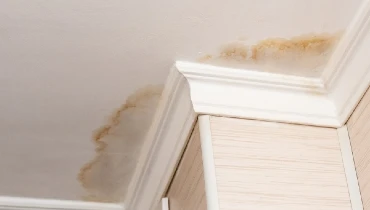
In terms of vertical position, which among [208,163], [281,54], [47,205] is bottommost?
[208,163]

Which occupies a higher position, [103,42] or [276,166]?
[103,42]

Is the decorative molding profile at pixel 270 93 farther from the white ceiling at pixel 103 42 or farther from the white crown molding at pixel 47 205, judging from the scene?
the white crown molding at pixel 47 205

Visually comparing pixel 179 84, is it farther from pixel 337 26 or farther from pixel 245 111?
pixel 337 26

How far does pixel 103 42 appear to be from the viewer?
1239mm

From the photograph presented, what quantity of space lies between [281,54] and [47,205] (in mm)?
911

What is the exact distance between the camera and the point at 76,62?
4.22 feet

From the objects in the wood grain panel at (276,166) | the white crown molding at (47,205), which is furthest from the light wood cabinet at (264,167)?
the white crown molding at (47,205)

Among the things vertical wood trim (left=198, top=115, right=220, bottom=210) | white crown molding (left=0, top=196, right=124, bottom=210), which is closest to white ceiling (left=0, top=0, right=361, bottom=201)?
vertical wood trim (left=198, top=115, right=220, bottom=210)

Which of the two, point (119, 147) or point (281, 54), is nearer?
point (281, 54)

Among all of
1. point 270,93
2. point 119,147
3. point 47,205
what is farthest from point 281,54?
point 47,205

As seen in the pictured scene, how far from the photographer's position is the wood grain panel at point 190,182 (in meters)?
1.27

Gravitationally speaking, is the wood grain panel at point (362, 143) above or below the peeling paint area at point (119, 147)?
below

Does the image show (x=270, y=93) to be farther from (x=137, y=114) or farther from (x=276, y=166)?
(x=137, y=114)

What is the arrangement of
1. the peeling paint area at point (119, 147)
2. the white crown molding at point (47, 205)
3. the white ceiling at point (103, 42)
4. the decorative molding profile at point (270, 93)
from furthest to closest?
1. the white crown molding at point (47, 205)
2. the peeling paint area at point (119, 147)
3. the decorative molding profile at point (270, 93)
4. the white ceiling at point (103, 42)
